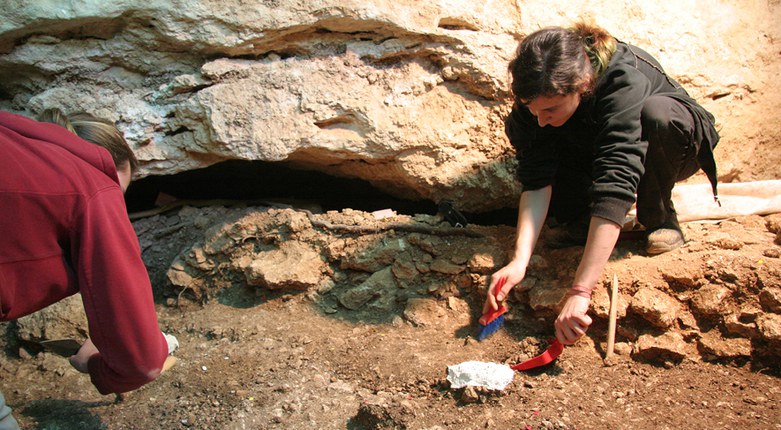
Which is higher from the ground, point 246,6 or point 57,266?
point 246,6

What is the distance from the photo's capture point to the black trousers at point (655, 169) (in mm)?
1936

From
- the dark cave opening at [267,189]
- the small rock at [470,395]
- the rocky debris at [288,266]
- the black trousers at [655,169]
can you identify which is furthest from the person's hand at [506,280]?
the dark cave opening at [267,189]

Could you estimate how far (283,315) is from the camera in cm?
244

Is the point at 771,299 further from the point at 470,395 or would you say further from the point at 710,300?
the point at 470,395

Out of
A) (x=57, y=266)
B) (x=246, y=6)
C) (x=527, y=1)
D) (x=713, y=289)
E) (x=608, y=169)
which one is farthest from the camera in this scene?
(x=527, y=1)

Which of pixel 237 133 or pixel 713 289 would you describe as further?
pixel 237 133

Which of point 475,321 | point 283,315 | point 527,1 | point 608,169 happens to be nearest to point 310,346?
point 283,315

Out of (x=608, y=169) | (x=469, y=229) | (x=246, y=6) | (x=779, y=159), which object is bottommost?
(x=469, y=229)

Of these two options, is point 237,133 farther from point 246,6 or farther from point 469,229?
point 469,229

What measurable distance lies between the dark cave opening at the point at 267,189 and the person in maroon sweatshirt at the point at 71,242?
1663mm

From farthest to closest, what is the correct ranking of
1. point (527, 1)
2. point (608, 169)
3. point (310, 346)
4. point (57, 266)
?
1. point (527, 1)
2. point (310, 346)
3. point (608, 169)
4. point (57, 266)

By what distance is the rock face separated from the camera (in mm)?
2385

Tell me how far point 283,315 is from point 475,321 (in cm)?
81

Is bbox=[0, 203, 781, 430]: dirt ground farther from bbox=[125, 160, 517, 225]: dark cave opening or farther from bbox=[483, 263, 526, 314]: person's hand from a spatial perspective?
bbox=[125, 160, 517, 225]: dark cave opening
